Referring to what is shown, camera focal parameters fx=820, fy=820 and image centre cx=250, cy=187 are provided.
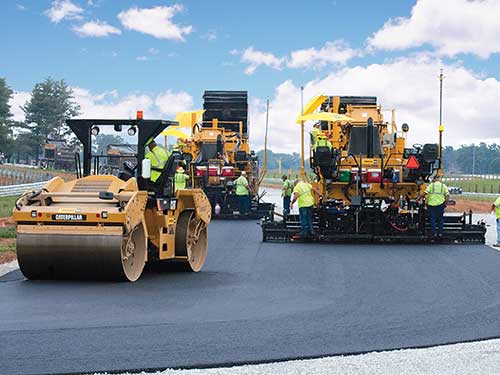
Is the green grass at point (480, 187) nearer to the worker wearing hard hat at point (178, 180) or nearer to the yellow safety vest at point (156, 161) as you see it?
the worker wearing hard hat at point (178, 180)

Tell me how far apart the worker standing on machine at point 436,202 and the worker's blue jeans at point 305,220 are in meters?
2.38

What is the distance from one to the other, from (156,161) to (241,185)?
42.3 ft

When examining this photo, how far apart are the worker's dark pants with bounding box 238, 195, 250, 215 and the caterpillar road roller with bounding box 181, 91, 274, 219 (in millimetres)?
133

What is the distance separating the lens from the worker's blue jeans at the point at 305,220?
16.2 metres

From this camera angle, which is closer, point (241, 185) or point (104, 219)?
point (104, 219)

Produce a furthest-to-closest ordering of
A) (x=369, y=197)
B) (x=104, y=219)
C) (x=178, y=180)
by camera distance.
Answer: (x=369, y=197)
(x=178, y=180)
(x=104, y=219)

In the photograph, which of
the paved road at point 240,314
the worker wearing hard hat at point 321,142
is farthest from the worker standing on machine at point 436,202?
the paved road at point 240,314

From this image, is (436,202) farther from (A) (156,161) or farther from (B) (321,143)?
(A) (156,161)

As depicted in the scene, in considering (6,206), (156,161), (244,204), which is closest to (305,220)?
(156,161)

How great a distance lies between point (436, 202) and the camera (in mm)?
16141

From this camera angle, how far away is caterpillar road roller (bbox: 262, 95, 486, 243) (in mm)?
16219

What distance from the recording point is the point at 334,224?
16594mm

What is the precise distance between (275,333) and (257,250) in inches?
297

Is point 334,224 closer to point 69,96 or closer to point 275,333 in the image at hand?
point 275,333
